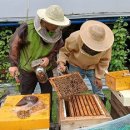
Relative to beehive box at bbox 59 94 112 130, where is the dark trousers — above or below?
below

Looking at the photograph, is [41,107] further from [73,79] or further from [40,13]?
[40,13]

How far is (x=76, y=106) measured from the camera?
3215mm

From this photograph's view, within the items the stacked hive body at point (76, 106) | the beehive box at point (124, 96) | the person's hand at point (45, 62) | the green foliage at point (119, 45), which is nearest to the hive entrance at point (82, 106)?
the stacked hive body at point (76, 106)

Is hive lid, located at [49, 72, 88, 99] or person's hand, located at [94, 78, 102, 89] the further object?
person's hand, located at [94, 78, 102, 89]

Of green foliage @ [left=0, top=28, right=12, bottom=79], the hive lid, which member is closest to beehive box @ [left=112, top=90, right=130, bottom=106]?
the hive lid

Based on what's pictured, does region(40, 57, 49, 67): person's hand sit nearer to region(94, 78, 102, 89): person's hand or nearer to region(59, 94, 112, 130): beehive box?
region(59, 94, 112, 130): beehive box

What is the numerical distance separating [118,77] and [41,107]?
79 cm

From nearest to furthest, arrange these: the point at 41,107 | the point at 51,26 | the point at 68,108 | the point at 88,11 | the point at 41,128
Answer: the point at 41,128, the point at 41,107, the point at 68,108, the point at 51,26, the point at 88,11

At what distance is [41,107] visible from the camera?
300 centimetres

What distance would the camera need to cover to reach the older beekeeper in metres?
3.52

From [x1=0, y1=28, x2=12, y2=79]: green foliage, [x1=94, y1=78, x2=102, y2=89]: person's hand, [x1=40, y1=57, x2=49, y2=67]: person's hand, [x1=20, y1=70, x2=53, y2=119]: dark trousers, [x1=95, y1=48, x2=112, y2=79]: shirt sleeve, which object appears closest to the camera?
[x1=40, y1=57, x2=49, y2=67]: person's hand

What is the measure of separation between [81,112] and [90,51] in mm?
845

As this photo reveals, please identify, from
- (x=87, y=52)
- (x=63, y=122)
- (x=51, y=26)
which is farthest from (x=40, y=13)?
(x=63, y=122)

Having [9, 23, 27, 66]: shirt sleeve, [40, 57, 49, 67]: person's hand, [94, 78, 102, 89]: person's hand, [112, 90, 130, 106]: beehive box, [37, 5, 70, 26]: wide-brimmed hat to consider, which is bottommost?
[94, 78, 102, 89]: person's hand
